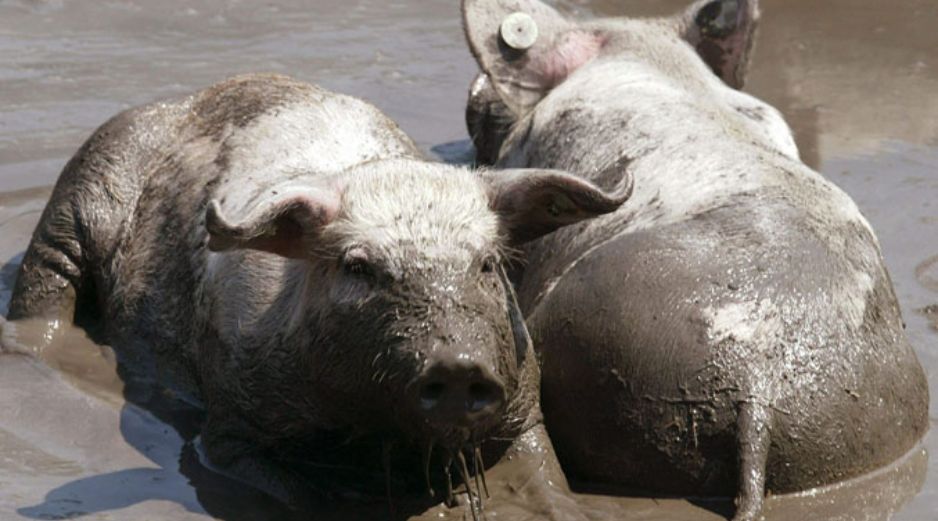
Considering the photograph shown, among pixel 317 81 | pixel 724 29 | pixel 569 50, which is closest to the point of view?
pixel 569 50

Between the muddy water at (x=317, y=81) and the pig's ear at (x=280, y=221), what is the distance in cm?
84

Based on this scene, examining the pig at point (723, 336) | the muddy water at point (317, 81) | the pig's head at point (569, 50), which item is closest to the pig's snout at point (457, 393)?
the muddy water at point (317, 81)

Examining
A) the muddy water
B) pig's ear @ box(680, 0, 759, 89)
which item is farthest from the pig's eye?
pig's ear @ box(680, 0, 759, 89)

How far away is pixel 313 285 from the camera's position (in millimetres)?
5844

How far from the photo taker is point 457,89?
10.8m

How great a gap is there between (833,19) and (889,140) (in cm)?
254

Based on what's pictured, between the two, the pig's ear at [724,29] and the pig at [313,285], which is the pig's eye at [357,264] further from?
the pig's ear at [724,29]

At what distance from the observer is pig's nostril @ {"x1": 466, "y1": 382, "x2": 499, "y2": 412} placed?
5.14 meters

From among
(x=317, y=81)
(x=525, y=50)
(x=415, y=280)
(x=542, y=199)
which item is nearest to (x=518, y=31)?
(x=525, y=50)

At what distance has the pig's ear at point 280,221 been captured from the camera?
5.46 metres

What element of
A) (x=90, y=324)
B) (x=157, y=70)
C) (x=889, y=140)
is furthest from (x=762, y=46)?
(x=90, y=324)

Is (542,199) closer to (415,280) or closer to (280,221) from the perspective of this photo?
(415,280)

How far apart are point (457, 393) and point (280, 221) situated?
984mm

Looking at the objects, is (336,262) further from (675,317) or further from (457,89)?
(457,89)
